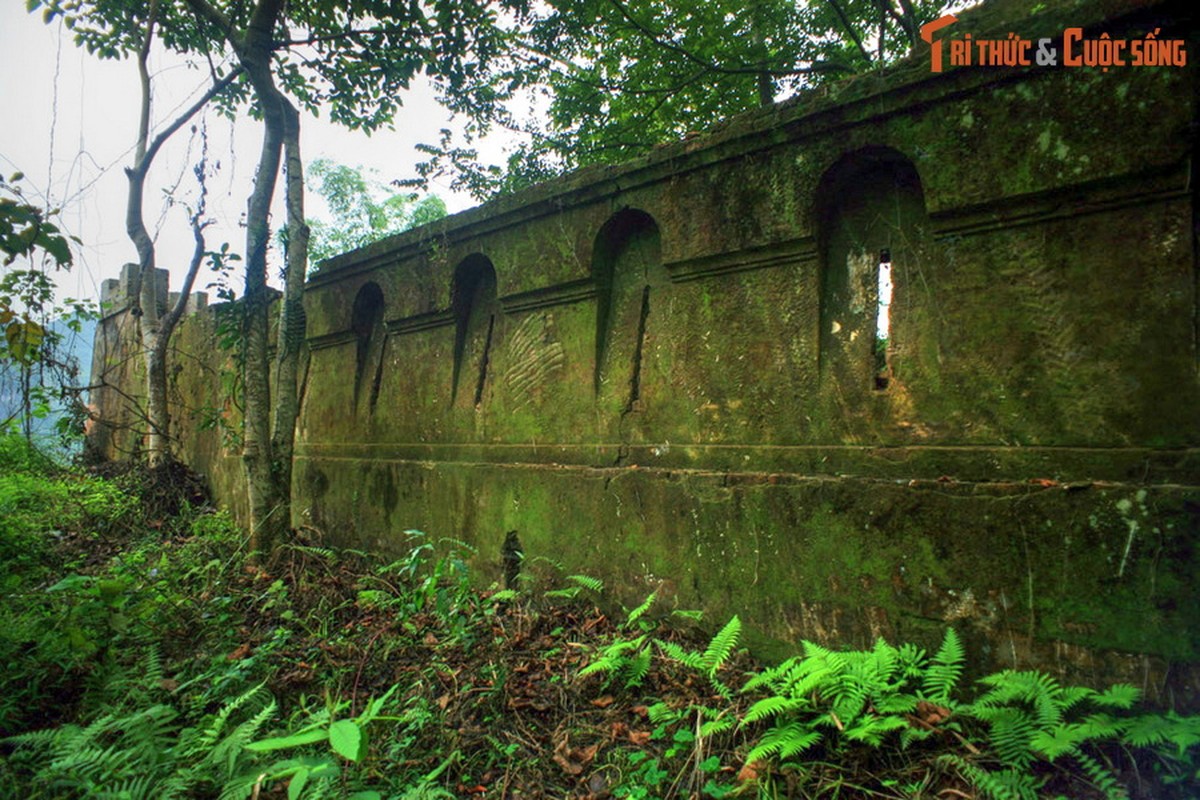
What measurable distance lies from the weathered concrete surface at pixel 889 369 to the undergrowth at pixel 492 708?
0.84 feet

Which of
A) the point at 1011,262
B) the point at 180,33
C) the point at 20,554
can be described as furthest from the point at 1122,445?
the point at 180,33

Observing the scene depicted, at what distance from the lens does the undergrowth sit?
1.87 meters

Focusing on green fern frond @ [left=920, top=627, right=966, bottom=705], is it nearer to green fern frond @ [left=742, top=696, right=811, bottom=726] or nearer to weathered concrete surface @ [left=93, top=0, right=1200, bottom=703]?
weathered concrete surface @ [left=93, top=0, right=1200, bottom=703]

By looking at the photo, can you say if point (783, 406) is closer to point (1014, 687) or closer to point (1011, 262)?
point (1011, 262)

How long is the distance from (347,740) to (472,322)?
10.8 ft

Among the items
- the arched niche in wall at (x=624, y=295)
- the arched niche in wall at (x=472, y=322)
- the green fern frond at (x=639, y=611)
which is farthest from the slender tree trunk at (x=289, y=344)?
the green fern frond at (x=639, y=611)

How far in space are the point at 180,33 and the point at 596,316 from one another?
610 centimetres

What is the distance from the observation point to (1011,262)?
7.81 ft

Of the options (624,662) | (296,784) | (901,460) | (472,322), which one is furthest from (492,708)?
(472,322)

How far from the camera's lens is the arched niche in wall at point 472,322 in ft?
14.3

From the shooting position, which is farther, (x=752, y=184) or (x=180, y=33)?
(x=180, y=33)

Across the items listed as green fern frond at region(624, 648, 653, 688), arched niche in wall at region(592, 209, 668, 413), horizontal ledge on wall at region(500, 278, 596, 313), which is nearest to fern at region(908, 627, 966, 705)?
green fern frond at region(624, 648, 653, 688)

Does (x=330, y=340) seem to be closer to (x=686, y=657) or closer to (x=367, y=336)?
(x=367, y=336)

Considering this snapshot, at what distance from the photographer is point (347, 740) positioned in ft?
5.43
